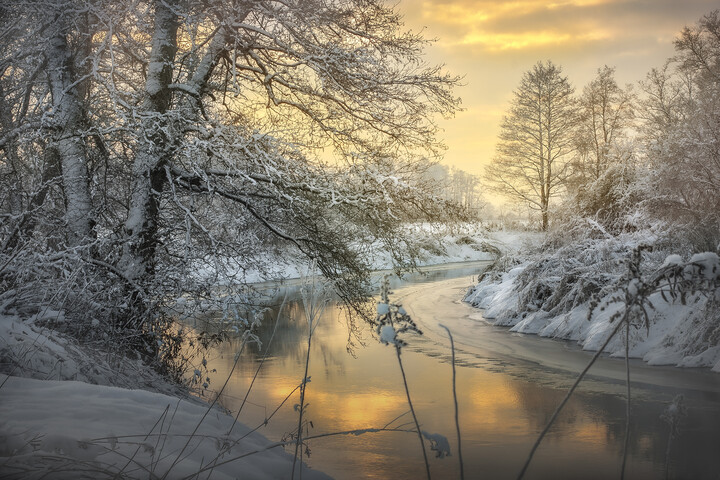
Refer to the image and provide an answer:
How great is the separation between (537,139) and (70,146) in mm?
22365

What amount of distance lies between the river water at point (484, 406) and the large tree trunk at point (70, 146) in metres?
3.05

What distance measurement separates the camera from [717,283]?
88.1 inches

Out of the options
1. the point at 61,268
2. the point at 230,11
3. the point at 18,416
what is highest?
the point at 230,11

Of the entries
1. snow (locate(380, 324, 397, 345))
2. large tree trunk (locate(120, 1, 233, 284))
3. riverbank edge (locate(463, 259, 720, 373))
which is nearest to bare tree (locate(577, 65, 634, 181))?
riverbank edge (locate(463, 259, 720, 373))

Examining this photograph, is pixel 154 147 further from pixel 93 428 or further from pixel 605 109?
pixel 605 109

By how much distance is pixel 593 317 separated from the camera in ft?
36.0

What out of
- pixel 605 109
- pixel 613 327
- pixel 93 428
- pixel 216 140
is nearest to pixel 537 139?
pixel 605 109

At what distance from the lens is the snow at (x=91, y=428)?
2.64 metres

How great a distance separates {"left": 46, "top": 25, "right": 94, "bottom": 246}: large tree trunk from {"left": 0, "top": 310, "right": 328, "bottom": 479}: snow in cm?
282

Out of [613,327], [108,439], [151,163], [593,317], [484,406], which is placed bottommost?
[484,406]

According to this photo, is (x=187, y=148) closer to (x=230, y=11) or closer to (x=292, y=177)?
(x=292, y=177)

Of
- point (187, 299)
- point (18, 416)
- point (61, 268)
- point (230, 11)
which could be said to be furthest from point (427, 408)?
point (230, 11)

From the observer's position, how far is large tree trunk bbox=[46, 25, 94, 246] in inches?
306

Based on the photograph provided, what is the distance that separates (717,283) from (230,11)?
7.00 meters
